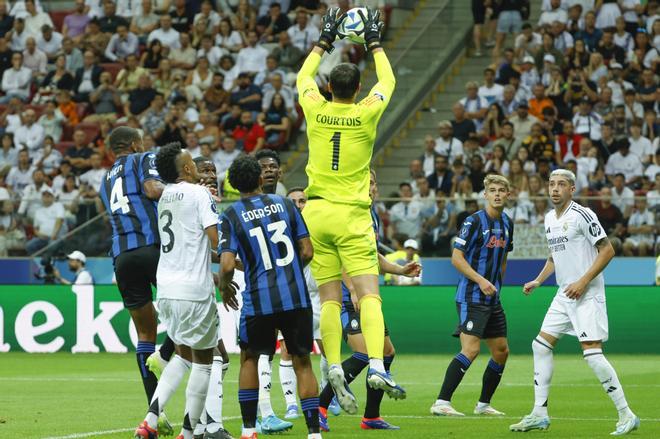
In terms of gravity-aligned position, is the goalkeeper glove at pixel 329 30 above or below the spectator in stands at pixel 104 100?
above

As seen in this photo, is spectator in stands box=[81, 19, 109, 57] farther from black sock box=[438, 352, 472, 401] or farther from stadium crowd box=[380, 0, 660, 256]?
black sock box=[438, 352, 472, 401]

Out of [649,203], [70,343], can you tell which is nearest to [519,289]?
[649,203]

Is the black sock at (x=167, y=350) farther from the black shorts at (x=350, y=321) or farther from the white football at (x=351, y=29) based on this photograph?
the white football at (x=351, y=29)

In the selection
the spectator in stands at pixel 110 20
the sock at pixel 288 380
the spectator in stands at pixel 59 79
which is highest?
the spectator in stands at pixel 110 20

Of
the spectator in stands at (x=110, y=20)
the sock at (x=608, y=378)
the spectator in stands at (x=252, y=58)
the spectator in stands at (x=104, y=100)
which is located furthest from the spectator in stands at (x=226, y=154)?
the sock at (x=608, y=378)

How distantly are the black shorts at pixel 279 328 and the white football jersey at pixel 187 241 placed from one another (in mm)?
405

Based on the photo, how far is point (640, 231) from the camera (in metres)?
20.5

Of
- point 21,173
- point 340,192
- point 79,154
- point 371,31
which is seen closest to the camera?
point 340,192

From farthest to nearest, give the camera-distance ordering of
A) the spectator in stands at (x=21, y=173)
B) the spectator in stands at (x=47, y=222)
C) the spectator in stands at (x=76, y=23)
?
the spectator in stands at (x=76, y=23) → the spectator in stands at (x=21, y=173) → the spectator in stands at (x=47, y=222)

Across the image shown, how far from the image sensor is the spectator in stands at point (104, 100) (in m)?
28.6

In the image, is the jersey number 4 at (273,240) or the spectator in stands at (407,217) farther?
the spectator in stands at (407,217)

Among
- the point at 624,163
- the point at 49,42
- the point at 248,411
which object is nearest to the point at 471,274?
the point at 248,411

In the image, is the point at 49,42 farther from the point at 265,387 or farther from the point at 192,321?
the point at 192,321

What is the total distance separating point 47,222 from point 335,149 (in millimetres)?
13482
